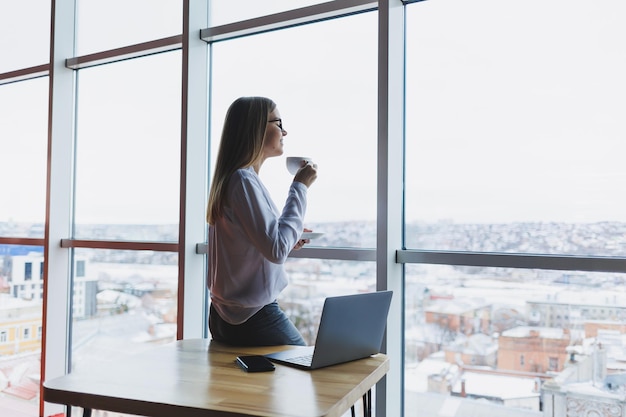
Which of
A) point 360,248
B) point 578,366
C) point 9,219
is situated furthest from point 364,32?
point 9,219

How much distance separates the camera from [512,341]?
2105mm

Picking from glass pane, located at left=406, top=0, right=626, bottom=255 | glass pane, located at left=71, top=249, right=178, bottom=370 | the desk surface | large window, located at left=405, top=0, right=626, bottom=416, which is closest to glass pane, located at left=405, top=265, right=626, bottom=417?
large window, located at left=405, top=0, right=626, bottom=416

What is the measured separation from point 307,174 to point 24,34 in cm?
289

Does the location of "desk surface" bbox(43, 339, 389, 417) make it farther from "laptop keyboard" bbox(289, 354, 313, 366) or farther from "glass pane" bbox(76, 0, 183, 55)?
"glass pane" bbox(76, 0, 183, 55)

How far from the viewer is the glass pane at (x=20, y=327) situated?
11.5ft

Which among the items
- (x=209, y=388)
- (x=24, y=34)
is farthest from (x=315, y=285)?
(x=24, y=34)

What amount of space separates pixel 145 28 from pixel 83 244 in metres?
Result: 1.30

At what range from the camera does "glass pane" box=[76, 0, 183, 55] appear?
3078 mm

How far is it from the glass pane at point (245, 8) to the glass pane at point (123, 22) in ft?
0.80

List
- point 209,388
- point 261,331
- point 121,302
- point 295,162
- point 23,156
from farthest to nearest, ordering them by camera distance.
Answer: point 23,156, point 121,302, point 295,162, point 261,331, point 209,388

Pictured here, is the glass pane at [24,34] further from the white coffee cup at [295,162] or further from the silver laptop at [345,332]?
the silver laptop at [345,332]

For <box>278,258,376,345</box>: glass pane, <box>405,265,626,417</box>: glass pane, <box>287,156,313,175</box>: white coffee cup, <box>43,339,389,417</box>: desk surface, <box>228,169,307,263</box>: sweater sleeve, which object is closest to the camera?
<box>43,339,389,417</box>: desk surface

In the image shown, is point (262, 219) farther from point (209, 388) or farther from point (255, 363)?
point (209, 388)

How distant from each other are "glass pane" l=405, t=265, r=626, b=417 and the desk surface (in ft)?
2.86
